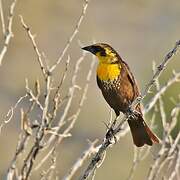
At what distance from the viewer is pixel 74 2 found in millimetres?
24078

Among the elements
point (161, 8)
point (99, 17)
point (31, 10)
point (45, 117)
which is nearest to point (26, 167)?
point (45, 117)

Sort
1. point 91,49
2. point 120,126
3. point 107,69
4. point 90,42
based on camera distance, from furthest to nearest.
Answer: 1. point 90,42
2. point 107,69
3. point 91,49
4. point 120,126

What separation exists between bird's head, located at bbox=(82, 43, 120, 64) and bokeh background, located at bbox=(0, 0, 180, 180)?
5.55 meters

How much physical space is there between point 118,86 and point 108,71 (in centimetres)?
9

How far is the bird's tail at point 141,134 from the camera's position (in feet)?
12.3

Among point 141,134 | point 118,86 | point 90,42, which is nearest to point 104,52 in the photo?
point 118,86

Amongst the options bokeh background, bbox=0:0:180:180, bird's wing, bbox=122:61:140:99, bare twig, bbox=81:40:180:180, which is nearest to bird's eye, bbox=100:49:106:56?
bird's wing, bbox=122:61:140:99

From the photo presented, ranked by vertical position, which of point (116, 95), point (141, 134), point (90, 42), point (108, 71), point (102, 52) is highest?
point (102, 52)

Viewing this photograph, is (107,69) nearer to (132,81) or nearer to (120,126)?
(132,81)

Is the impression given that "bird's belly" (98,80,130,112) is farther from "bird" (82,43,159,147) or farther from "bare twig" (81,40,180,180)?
"bare twig" (81,40,180,180)

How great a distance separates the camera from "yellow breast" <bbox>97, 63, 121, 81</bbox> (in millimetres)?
3840

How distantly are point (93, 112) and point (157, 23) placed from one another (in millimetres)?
9691

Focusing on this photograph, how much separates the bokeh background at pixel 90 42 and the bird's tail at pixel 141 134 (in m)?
5.54

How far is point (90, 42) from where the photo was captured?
14.4m
